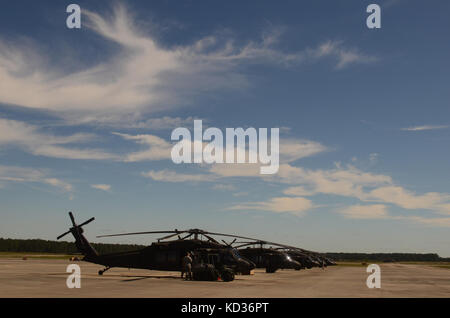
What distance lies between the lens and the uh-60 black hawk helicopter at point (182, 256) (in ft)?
98.3

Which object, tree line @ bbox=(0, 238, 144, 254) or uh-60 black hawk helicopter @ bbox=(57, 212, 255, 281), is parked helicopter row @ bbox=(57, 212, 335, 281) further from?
tree line @ bbox=(0, 238, 144, 254)

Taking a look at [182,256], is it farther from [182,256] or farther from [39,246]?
[39,246]

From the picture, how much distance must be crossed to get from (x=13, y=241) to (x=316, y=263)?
131633 mm

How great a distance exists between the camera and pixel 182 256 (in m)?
33.0

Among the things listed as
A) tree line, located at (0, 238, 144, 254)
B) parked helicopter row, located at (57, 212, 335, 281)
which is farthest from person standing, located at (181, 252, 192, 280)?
tree line, located at (0, 238, 144, 254)

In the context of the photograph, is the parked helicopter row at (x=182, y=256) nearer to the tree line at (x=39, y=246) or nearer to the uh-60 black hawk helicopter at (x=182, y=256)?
the uh-60 black hawk helicopter at (x=182, y=256)

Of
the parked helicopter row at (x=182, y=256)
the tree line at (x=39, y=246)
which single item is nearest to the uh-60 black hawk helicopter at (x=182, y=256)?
the parked helicopter row at (x=182, y=256)

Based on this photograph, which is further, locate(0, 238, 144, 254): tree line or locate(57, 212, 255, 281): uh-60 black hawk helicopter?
locate(0, 238, 144, 254): tree line

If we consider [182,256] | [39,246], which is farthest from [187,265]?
[39,246]

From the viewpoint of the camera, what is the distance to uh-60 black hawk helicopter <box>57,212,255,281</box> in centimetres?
2997
